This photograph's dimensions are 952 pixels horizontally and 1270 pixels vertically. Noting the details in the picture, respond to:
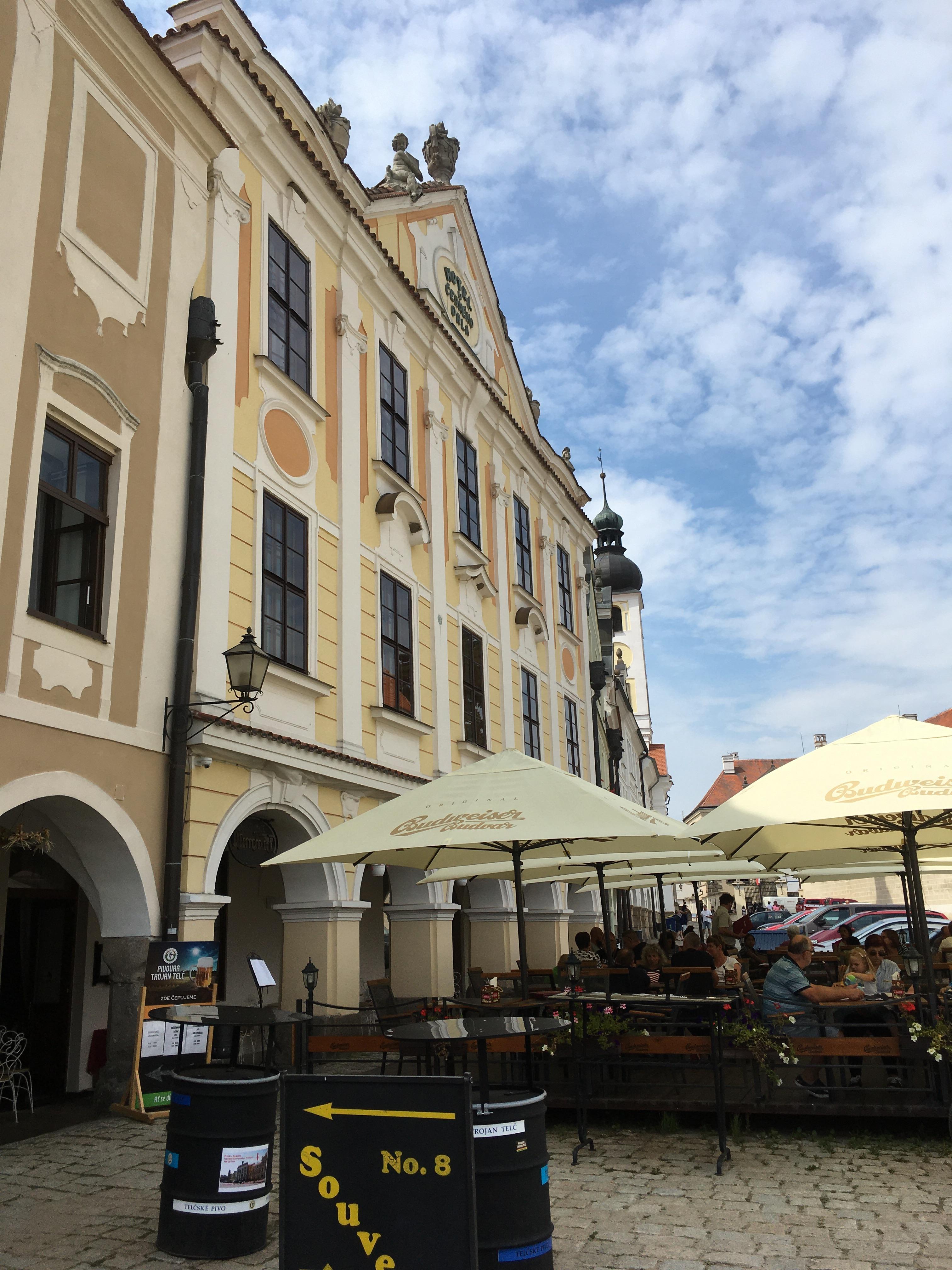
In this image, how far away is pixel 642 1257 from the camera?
5.07 metres

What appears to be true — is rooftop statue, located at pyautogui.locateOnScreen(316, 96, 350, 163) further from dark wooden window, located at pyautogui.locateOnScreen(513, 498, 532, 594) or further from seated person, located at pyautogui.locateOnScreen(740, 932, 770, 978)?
seated person, located at pyautogui.locateOnScreen(740, 932, 770, 978)

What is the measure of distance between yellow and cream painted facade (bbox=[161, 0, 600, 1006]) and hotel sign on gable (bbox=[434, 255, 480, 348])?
0.08 m

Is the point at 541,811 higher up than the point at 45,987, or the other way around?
the point at 541,811

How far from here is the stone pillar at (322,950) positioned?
40.2 ft

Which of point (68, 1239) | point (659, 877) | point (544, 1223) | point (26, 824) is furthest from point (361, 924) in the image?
point (544, 1223)

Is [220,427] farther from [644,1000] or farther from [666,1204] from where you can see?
[666,1204]

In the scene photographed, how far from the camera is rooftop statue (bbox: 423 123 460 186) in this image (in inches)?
816

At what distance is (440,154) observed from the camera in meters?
20.7

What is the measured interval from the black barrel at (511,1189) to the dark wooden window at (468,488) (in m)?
14.3

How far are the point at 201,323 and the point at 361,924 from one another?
1031cm

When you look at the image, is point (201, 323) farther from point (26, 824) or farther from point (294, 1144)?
point (294, 1144)

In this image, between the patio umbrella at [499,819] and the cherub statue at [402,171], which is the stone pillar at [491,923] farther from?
the cherub statue at [402,171]

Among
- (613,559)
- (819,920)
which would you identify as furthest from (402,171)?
(613,559)

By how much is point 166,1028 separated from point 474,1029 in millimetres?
4981
